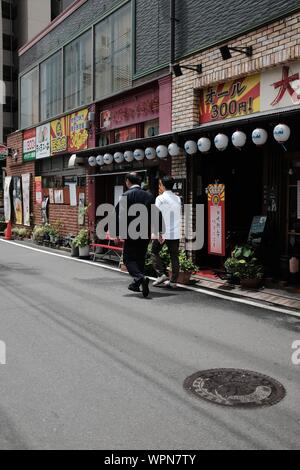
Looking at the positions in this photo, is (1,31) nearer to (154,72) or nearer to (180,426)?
(154,72)

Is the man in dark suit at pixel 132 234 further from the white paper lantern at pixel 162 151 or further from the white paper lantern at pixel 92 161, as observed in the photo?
the white paper lantern at pixel 92 161

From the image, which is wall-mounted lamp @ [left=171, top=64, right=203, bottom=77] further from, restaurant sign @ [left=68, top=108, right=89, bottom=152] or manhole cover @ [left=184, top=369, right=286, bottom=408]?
manhole cover @ [left=184, top=369, right=286, bottom=408]

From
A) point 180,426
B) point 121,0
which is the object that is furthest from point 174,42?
point 180,426

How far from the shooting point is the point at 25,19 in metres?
55.3

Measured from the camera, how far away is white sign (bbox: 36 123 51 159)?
1858 cm

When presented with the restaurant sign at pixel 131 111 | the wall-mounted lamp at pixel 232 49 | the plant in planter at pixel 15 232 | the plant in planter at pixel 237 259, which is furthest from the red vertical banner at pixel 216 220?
the plant in planter at pixel 15 232

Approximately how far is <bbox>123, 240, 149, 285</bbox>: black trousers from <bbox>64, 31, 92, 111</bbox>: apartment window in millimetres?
8502

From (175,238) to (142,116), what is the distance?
4978mm

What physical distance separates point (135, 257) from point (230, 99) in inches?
155

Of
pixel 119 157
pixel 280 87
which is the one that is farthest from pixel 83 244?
pixel 280 87

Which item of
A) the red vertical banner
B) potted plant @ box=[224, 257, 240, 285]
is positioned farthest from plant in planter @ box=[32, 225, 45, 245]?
potted plant @ box=[224, 257, 240, 285]

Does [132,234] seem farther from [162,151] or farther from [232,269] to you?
[162,151]

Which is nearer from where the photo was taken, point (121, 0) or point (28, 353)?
point (28, 353)

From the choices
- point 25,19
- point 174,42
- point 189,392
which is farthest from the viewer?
point 25,19
